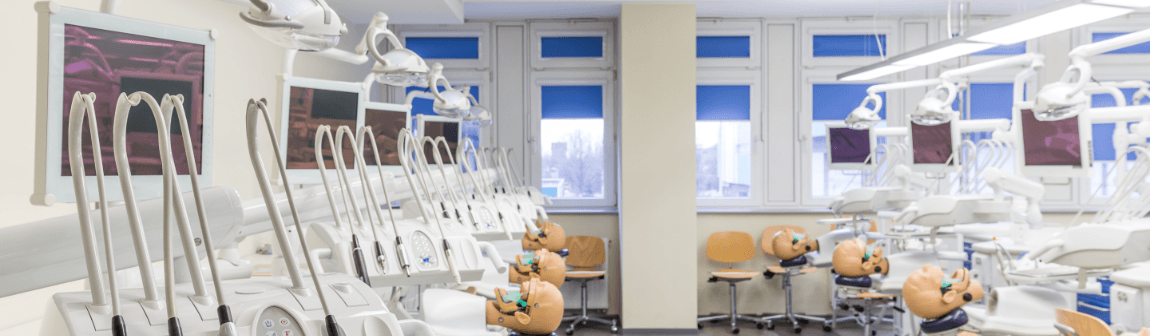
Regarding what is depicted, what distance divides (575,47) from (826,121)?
2450 mm

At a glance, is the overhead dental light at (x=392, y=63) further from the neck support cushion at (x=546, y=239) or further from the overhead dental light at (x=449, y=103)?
the neck support cushion at (x=546, y=239)

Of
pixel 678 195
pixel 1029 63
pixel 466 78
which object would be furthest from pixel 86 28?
pixel 466 78

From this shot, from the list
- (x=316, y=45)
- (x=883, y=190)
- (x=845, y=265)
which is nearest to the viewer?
(x=316, y=45)

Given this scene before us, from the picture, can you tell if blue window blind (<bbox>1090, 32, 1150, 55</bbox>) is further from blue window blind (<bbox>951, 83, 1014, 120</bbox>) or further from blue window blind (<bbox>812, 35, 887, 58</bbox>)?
blue window blind (<bbox>812, 35, 887, 58</bbox>)

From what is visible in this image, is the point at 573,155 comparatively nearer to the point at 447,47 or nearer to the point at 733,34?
the point at 447,47

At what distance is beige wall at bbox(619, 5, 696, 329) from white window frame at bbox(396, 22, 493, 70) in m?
1.44

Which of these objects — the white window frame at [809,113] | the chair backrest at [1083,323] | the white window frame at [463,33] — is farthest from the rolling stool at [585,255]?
the chair backrest at [1083,323]

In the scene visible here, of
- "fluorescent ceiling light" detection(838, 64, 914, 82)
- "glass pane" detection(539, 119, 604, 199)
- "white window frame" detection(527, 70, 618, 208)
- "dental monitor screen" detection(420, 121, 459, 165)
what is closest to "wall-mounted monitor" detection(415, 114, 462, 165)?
"dental monitor screen" detection(420, 121, 459, 165)

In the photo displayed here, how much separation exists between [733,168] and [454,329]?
465 centimetres

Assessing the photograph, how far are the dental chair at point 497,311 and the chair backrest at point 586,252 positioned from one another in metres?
3.75

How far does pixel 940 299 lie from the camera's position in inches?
130

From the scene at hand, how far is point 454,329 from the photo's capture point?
237 centimetres

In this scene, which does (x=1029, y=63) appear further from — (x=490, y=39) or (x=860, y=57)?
(x=490, y=39)

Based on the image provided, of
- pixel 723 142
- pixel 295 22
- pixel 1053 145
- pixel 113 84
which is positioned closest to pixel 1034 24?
pixel 1053 145
